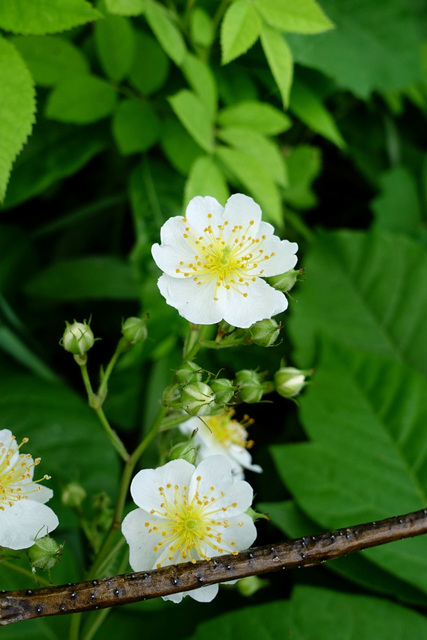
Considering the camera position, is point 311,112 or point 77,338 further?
point 311,112

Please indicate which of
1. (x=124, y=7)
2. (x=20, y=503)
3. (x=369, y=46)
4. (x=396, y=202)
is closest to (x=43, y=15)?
(x=124, y=7)

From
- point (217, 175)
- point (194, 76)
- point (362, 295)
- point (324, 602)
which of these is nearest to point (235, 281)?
point (217, 175)

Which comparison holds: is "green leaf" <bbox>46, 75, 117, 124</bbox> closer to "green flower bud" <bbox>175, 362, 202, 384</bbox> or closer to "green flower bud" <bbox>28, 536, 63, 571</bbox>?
"green flower bud" <bbox>175, 362, 202, 384</bbox>

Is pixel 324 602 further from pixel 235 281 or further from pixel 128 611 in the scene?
pixel 235 281

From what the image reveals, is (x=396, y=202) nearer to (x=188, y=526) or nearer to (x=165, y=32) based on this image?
(x=165, y=32)

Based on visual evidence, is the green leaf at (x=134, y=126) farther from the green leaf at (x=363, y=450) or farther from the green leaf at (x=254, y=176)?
the green leaf at (x=363, y=450)

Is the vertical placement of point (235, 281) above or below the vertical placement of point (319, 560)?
above

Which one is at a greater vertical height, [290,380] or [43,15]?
[43,15]
